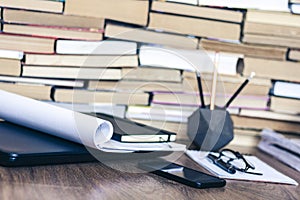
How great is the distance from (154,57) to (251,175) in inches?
15.4

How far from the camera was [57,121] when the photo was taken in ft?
2.89

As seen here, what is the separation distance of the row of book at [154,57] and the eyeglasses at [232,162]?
0.47 ft

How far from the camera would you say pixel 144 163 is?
914 millimetres

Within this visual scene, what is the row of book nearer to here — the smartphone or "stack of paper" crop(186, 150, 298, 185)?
"stack of paper" crop(186, 150, 298, 185)

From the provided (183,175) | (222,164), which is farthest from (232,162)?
(183,175)

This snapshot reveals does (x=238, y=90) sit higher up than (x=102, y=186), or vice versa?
(x=238, y=90)

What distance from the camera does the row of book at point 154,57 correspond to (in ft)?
3.71

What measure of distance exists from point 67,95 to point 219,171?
16.0 inches

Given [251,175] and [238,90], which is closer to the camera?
[251,175]

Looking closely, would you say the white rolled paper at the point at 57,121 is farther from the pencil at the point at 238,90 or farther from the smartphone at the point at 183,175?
the pencil at the point at 238,90

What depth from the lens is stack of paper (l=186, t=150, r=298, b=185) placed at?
0.91 m

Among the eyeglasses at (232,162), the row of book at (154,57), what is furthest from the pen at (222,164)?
the row of book at (154,57)

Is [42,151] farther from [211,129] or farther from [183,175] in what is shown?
[211,129]

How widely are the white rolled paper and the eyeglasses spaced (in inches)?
9.0
